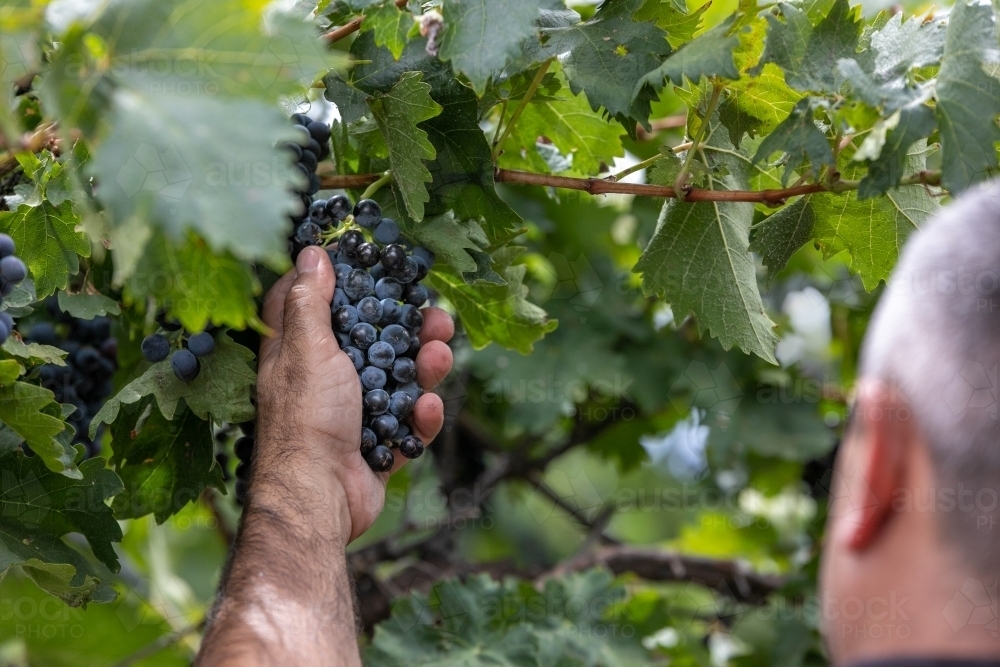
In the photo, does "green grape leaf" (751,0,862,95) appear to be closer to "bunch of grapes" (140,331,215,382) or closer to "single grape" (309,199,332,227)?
"single grape" (309,199,332,227)

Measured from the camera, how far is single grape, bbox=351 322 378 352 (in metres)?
1.35

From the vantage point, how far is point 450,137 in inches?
55.9

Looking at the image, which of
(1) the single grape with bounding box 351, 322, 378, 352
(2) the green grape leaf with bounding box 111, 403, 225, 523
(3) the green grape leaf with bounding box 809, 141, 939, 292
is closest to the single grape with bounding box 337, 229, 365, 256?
(1) the single grape with bounding box 351, 322, 378, 352

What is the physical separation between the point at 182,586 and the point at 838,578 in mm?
2240

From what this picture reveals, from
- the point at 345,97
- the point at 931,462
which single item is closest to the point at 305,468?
the point at 345,97

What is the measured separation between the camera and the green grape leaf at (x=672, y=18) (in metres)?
1.42

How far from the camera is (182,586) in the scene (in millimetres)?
2748

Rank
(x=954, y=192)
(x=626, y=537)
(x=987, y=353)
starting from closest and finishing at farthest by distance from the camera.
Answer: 1. (x=987, y=353)
2. (x=954, y=192)
3. (x=626, y=537)

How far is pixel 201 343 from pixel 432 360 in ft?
1.06

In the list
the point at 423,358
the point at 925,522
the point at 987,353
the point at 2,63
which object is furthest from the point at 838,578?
the point at 2,63

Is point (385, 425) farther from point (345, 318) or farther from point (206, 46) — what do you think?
point (206, 46)

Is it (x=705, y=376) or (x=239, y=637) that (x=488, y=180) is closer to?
(x=239, y=637)

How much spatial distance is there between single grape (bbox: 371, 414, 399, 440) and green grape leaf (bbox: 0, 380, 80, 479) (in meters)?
0.40

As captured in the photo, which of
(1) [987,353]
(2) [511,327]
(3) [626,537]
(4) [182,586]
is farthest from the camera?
(3) [626,537]
